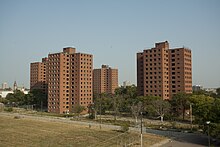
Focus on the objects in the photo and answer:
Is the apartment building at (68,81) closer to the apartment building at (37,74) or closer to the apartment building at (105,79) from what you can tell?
the apartment building at (37,74)

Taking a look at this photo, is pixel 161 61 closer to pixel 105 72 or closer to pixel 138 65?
pixel 138 65

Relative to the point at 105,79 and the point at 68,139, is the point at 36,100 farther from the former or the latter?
the point at 68,139

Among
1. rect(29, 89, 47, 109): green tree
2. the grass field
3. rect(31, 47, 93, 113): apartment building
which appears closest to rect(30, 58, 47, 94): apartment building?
rect(29, 89, 47, 109): green tree

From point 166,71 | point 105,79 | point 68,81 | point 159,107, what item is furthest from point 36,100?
point 105,79

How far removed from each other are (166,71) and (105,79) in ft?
239

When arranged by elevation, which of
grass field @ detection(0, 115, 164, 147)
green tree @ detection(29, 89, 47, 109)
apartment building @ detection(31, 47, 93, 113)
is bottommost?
grass field @ detection(0, 115, 164, 147)

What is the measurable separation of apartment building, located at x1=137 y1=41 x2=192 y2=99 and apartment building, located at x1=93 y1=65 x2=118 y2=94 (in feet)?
217

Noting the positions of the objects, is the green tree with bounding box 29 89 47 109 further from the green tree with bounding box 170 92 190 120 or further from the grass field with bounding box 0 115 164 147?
the grass field with bounding box 0 115 164 147

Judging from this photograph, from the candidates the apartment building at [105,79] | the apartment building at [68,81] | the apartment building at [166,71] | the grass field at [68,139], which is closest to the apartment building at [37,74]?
the apartment building at [105,79]

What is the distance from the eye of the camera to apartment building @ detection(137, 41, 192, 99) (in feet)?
260

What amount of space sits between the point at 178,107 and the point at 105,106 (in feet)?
64.7

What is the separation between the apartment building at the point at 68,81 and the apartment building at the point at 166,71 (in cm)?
1997

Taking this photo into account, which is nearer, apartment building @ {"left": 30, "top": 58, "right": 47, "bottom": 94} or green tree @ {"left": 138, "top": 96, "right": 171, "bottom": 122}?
green tree @ {"left": 138, "top": 96, "right": 171, "bottom": 122}

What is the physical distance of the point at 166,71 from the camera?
81062mm
